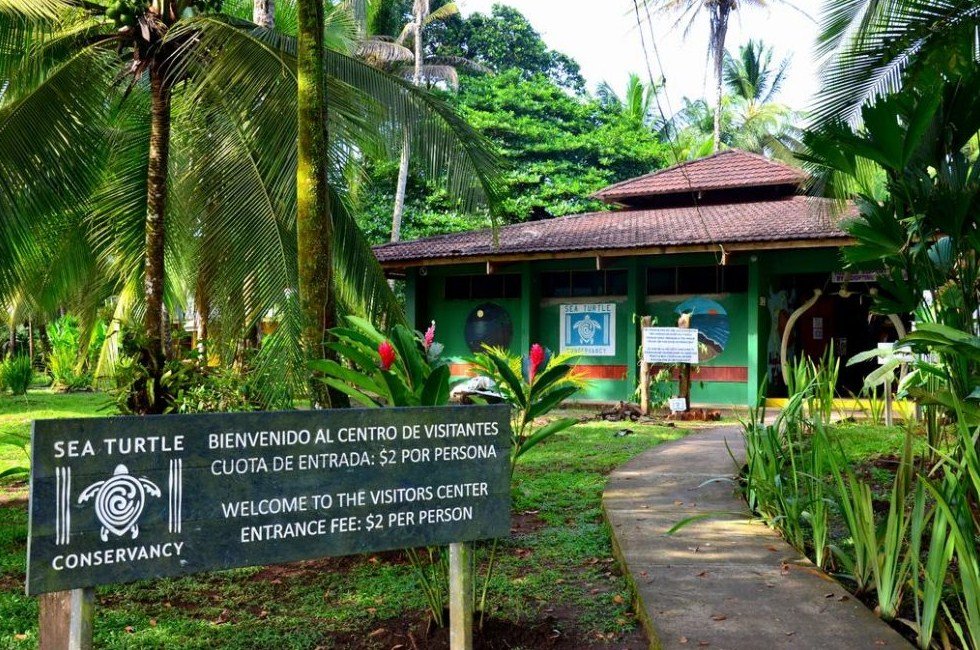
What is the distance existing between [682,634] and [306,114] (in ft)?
10.0

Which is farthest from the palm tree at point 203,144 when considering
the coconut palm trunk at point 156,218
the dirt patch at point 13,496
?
the dirt patch at point 13,496

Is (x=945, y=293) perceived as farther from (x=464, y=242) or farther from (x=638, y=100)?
(x=638, y=100)

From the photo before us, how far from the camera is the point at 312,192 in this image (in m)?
4.39

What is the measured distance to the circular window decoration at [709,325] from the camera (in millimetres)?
14016

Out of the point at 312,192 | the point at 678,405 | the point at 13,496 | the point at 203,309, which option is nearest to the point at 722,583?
the point at 312,192

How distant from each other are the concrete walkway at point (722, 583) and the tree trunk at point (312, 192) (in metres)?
1.88

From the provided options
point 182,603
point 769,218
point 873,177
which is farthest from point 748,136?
point 182,603

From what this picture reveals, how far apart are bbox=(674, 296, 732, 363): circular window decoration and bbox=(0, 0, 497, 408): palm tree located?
7829 mm

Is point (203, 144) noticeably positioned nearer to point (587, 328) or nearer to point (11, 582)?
point (11, 582)

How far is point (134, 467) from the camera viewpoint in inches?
88.3

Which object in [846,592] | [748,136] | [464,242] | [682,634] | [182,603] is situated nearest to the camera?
[682,634]

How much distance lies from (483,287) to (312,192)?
37.4ft

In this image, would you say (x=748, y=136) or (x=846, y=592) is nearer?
(x=846, y=592)

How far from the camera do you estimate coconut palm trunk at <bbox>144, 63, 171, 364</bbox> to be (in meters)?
6.62
